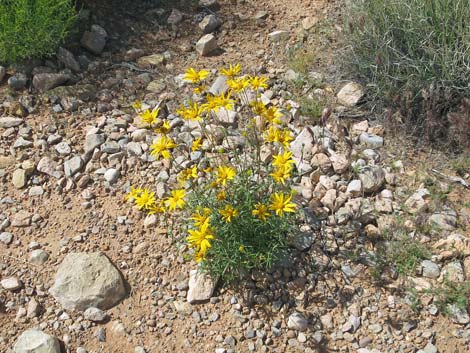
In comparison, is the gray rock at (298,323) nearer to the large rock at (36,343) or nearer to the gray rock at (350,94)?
the large rock at (36,343)

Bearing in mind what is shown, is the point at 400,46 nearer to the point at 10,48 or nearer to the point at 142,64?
the point at 142,64

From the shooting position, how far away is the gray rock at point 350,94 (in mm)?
4266

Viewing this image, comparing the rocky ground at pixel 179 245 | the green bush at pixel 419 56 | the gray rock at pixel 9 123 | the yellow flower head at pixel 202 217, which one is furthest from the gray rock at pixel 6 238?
the green bush at pixel 419 56

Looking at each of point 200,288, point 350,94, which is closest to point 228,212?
point 200,288

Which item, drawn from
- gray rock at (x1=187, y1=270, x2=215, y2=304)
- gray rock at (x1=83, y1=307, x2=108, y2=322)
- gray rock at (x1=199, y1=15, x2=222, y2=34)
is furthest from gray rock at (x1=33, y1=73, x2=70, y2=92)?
gray rock at (x1=187, y1=270, x2=215, y2=304)

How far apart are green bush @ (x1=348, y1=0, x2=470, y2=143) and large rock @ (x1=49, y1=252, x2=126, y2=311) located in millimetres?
2201

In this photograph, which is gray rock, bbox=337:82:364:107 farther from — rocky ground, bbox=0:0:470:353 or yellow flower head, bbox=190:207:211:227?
yellow flower head, bbox=190:207:211:227

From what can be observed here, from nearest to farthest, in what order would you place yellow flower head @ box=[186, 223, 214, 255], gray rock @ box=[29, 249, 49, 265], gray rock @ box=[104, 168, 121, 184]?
yellow flower head @ box=[186, 223, 214, 255], gray rock @ box=[29, 249, 49, 265], gray rock @ box=[104, 168, 121, 184]

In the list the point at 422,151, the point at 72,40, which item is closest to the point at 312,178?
the point at 422,151

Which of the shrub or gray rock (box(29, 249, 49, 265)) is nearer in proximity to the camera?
the shrub

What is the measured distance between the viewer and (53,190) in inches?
153

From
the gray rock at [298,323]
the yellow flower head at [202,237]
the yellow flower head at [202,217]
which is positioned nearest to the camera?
the yellow flower head at [202,237]

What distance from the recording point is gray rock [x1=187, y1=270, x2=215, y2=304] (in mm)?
3322

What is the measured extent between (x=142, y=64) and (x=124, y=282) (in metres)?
1.95
